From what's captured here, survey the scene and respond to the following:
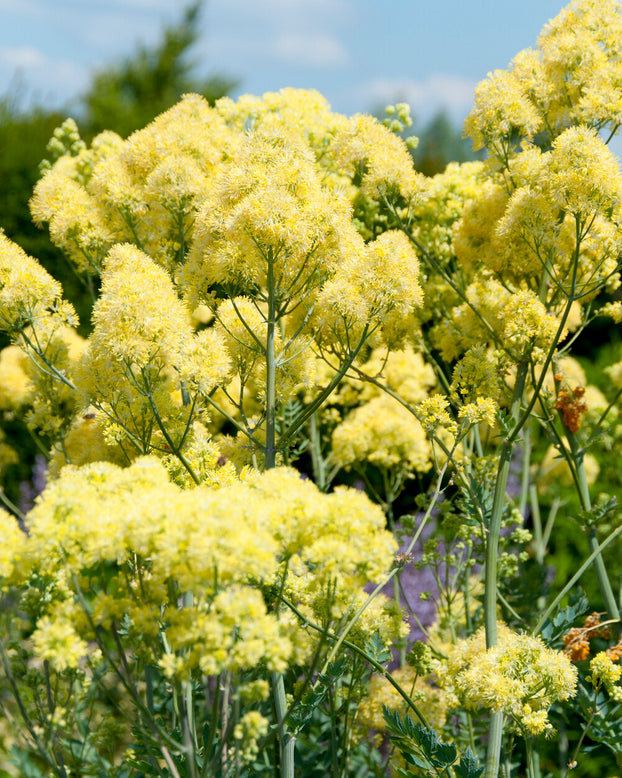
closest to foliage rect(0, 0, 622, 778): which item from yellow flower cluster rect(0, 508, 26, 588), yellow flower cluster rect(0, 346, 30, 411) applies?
yellow flower cluster rect(0, 508, 26, 588)

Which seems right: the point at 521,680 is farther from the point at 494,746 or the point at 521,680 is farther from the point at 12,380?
the point at 12,380

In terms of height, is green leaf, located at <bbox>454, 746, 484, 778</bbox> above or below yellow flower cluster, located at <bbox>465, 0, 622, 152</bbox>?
below

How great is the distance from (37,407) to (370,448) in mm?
1971

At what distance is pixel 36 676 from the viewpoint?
2521 mm

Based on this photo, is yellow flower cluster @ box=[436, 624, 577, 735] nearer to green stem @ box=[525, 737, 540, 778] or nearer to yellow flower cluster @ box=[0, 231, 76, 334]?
green stem @ box=[525, 737, 540, 778]

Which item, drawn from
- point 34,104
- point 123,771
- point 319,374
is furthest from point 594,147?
point 34,104

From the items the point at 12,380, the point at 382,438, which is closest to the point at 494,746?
the point at 382,438

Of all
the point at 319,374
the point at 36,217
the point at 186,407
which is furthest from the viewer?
the point at 319,374

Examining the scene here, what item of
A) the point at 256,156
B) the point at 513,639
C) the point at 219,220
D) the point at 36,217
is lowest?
the point at 513,639

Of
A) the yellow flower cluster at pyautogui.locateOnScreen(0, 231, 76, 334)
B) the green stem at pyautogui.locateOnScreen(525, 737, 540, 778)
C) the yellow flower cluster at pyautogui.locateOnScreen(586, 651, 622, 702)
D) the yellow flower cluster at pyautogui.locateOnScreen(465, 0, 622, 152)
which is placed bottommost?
the green stem at pyautogui.locateOnScreen(525, 737, 540, 778)

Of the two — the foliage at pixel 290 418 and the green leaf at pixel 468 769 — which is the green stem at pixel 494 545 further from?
the green leaf at pixel 468 769

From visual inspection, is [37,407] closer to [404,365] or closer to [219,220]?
[219,220]

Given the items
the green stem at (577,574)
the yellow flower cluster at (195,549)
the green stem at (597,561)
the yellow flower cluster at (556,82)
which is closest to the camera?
the yellow flower cluster at (195,549)

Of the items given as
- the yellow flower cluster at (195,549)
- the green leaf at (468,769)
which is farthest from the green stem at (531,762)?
the yellow flower cluster at (195,549)
